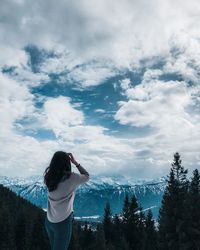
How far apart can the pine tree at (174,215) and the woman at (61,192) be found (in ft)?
121

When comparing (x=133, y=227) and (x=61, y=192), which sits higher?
(x=133, y=227)

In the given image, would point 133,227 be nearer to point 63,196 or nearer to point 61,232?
point 61,232

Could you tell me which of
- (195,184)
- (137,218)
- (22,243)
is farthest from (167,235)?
(22,243)

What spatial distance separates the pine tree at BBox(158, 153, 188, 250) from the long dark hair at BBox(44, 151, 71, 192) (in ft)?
122

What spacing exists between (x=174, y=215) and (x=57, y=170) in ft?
128

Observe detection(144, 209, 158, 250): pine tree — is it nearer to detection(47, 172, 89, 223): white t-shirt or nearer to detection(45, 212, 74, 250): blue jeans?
detection(45, 212, 74, 250): blue jeans

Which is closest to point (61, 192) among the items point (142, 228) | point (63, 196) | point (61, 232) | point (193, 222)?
point (63, 196)

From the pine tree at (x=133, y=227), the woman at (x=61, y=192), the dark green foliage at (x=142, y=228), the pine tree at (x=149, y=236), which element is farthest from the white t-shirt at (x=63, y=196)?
the pine tree at (x=133, y=227)

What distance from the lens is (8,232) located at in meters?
69.1

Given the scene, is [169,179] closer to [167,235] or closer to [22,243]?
[167,235]

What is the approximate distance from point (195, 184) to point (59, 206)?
46.7m

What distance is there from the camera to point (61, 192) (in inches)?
280

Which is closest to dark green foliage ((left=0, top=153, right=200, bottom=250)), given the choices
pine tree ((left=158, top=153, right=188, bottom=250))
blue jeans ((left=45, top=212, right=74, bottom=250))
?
pine tree ((left=158, top=153, right=188, bottom=250))

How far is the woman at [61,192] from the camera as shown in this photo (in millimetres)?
7098
